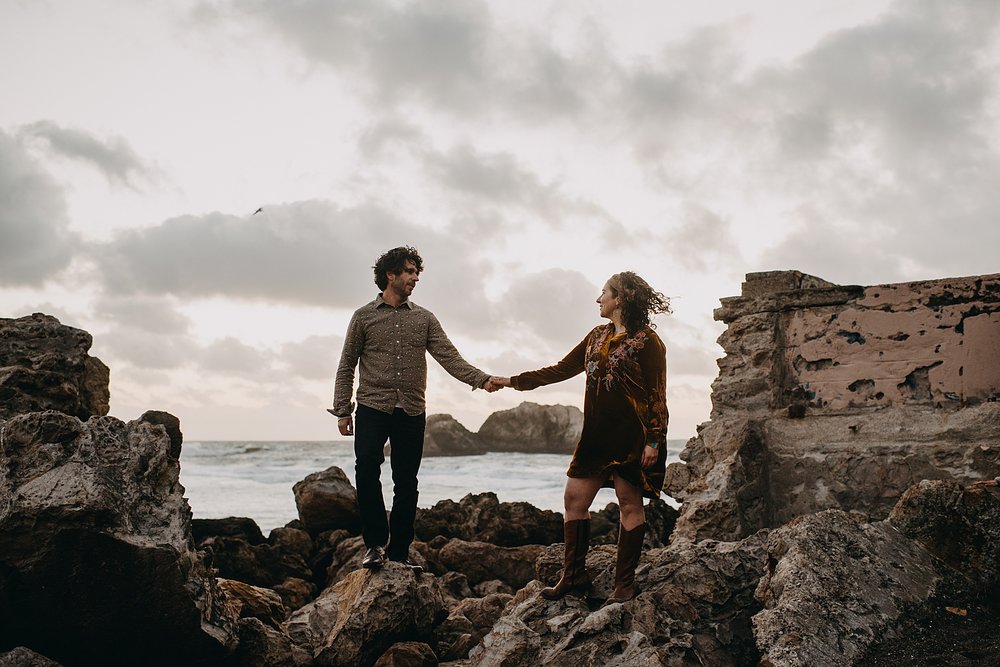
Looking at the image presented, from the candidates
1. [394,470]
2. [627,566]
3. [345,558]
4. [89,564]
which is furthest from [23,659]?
[345,558]

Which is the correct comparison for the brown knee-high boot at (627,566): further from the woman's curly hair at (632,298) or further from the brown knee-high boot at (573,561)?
the woman's curly hair at (632,298)

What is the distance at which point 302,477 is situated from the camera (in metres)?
28.8

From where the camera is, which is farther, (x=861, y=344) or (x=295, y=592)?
(x=295, y=592)

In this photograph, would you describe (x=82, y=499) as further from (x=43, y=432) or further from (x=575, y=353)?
(x=575, y=353)

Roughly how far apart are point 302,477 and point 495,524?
21.7 meters

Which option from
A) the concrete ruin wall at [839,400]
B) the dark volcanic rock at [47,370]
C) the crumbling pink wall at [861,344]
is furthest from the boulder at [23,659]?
the crumbling pink wall at [861,344]

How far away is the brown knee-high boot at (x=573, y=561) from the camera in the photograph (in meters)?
4.00

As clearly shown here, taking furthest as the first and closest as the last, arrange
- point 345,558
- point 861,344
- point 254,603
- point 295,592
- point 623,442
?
1. point 345,558
2. point 295,592
3. point 861,344
4. point 254,603
5. point 623,442

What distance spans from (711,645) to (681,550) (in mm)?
766

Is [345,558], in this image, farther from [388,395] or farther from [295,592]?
[388,395]

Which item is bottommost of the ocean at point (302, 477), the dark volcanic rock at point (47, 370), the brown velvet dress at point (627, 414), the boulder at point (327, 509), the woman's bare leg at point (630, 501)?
the ocean at point (302, 477)

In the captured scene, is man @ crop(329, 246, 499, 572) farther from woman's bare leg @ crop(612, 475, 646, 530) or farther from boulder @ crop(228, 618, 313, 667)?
woman's bare leg @ crop(612, 475, 646, 530)

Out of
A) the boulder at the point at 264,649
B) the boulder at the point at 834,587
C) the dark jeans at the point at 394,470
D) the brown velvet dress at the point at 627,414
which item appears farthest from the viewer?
the dark jeans at the point at 394,470

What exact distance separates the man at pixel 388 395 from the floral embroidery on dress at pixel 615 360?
123cm
